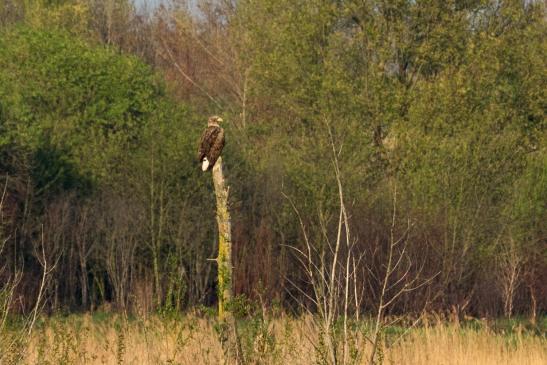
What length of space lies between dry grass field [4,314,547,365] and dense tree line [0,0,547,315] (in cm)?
552

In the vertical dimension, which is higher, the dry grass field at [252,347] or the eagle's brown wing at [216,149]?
the eagle's brown wing at [216,149]

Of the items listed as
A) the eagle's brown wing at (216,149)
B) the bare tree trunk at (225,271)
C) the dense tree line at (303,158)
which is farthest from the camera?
the dense tree line at (303,158)

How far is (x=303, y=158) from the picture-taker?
31.5 meters

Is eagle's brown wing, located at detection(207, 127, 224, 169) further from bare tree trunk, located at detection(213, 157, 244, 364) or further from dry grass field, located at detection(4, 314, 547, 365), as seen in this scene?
dry grass field, located at detection(4, 314, 547, 365)

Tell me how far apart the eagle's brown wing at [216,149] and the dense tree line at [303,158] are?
9.18 m

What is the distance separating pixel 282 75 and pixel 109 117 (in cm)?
638

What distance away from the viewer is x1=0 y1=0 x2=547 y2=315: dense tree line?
27.0 meters

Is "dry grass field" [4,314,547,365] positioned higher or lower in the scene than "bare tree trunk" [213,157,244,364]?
lower

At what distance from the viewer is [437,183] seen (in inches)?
1107

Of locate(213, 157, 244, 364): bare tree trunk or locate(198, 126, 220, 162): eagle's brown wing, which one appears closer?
locate(213, 157, 244, 364): bare tree trunk

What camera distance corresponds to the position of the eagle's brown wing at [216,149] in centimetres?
1145

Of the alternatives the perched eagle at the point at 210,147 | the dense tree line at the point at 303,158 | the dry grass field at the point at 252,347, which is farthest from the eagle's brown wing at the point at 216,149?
the dense tree line at the point at 303,158

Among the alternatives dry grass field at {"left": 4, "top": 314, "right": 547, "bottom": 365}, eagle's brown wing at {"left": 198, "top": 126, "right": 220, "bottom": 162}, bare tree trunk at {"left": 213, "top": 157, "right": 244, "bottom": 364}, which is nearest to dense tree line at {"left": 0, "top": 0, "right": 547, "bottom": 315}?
dry grass field at {"left": 4, "top": 314, "right": 547, "bottom": 365}

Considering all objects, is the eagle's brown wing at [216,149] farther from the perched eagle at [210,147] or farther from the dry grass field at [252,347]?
the dry grass field at [252,347]
